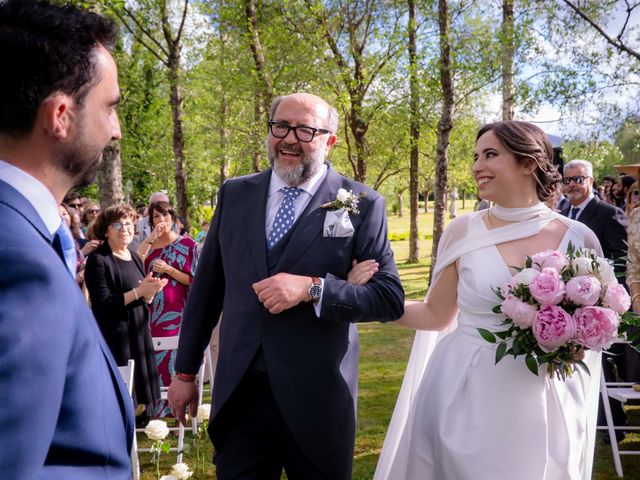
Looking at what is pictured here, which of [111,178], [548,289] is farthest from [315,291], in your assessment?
[111,178]

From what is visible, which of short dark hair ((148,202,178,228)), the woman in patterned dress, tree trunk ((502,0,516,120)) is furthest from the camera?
tree trunk ((502,0,516,120))

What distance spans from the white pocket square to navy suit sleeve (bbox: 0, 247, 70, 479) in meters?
1.77

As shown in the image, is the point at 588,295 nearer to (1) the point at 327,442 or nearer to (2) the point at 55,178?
(1) the point at 327,442

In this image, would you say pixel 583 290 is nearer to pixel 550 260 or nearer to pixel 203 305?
pixel 550 260

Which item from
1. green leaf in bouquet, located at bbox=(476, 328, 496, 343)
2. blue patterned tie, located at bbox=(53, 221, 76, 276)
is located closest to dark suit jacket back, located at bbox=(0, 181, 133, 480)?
blue patterned tie, located at bbox=(53, 221, 76, 276)

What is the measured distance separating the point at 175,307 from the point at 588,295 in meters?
4.74

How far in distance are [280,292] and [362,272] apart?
0.46 m

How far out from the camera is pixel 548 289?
8.87 feet

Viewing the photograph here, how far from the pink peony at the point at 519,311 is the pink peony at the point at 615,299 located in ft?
1.20

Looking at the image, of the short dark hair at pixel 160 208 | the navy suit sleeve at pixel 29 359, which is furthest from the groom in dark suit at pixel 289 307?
the short dark hair at pixel 160 208

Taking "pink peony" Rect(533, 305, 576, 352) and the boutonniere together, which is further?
the boutonniere

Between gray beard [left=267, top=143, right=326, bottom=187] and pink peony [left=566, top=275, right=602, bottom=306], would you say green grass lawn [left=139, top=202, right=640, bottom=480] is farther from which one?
gray beard [left=267, top=143, right=326, bottom=187]

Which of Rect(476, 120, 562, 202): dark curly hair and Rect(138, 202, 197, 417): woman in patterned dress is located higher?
Rect(476, 120, 562, 202): dark curly hair

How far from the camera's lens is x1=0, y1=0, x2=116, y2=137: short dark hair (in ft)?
4.16
